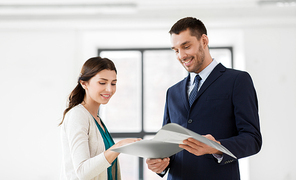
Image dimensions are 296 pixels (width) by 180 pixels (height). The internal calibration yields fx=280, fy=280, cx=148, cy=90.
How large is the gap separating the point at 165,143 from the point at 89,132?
1.59ft

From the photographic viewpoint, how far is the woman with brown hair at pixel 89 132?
1.31 meters

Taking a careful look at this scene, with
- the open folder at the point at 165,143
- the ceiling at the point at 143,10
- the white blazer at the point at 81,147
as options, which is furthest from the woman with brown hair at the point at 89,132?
the ceiling at the point at 143,10

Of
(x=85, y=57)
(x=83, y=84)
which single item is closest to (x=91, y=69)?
(x=83, y=84)

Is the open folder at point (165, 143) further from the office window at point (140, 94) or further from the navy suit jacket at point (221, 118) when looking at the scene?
the office window at point (140, 94)

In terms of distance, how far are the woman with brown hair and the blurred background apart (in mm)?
1657

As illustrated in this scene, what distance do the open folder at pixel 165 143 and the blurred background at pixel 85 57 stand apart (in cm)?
212

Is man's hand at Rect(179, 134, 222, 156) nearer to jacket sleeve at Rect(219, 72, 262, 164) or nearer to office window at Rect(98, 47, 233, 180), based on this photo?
jacket sleeve at Rect(219, 72, 262, 164)

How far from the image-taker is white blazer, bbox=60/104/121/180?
1.31 meters

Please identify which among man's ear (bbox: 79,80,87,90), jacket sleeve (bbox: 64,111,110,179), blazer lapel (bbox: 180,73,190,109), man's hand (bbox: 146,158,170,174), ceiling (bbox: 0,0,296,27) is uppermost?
ceiling (bbox: 0,0,296,27)

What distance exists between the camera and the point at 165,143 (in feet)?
3.87

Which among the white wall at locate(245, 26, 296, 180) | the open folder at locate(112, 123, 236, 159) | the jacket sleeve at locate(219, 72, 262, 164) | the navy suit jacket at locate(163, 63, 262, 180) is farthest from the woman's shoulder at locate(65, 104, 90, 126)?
the white wall at locate(245, 26, 296, 180)

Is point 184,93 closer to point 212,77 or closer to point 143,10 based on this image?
point 212,77

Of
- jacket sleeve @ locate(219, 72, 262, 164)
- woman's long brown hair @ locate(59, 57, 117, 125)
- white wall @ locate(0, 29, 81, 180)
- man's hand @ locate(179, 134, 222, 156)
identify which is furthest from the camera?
white wall @ locate(0, 29, 81, 180)

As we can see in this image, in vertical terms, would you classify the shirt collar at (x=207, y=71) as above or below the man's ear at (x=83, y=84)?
above
